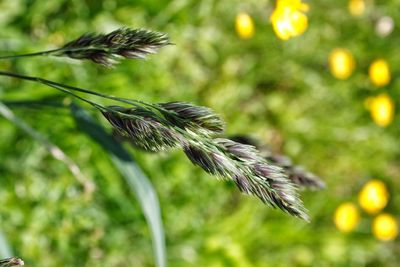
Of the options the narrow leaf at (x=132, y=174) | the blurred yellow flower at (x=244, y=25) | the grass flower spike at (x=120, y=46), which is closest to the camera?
the grass flower spike at (x=120, y=46)

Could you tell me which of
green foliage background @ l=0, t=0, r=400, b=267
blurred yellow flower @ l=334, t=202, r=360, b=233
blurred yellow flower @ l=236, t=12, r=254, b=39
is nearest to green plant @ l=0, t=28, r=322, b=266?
green foliage background @ l=0, t=0, r=400, b=267

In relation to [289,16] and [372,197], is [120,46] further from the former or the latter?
[372,197]

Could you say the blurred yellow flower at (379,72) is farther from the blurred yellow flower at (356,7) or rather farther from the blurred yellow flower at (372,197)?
the blurred yellow flower at (372,197)

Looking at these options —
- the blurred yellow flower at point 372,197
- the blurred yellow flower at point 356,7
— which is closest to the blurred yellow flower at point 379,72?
the blurred yellow flower at point 356,7

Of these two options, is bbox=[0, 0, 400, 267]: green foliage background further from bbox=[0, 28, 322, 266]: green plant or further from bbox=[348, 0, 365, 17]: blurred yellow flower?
bbox=[0, 28, 322, 266]: green plant

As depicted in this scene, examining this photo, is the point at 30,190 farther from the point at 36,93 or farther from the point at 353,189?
the point at 353,189

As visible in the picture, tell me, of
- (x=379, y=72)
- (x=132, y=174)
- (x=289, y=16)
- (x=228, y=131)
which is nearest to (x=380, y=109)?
(x=379, y=72)

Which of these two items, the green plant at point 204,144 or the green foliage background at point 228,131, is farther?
the green foliage background at point 228,131

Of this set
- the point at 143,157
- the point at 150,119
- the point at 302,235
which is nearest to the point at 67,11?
the point at 143,157
